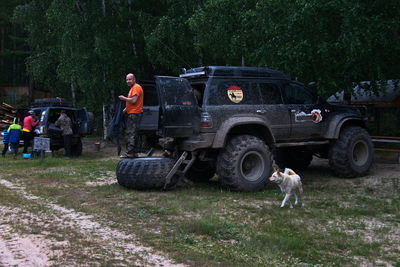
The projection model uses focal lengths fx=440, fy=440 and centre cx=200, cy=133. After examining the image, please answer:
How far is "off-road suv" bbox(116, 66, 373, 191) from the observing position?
27.0 feet

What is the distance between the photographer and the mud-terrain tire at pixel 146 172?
8.18 metres

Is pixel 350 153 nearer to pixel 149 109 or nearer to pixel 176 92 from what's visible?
pixel 176 92

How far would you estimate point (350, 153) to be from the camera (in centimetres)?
993

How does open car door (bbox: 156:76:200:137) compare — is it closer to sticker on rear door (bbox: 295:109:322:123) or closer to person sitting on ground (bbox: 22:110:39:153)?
sticker on rear door (bbox: 295:109:322:123)

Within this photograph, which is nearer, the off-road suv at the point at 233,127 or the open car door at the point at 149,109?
the off-road suv at the point at 233,127

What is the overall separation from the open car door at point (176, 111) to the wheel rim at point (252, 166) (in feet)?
3.85

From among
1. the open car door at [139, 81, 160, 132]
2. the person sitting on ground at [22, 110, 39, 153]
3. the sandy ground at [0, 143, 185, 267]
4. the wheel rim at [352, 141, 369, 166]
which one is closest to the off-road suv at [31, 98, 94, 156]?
the person sitting on ground at [22, 110, 39, 153]

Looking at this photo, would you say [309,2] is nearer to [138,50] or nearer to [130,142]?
[130,142]

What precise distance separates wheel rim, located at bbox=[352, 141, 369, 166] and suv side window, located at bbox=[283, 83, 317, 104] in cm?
161

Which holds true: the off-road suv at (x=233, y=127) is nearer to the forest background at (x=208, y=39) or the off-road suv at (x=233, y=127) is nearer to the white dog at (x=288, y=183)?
the white dog at (x=288, y=183)

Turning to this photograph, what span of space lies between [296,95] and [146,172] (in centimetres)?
380

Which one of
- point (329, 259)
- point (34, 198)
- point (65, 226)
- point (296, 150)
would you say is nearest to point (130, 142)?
point (34, 198)

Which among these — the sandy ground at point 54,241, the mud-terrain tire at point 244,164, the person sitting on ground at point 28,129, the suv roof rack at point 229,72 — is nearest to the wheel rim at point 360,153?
the suv roof rack at point 229,72

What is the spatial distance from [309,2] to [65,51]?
42.8 feet
